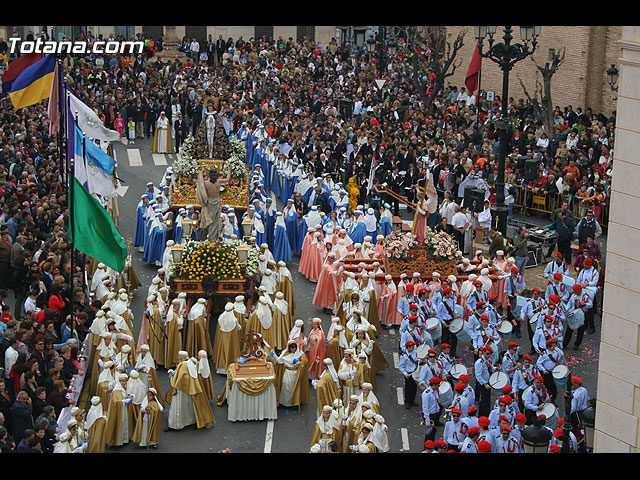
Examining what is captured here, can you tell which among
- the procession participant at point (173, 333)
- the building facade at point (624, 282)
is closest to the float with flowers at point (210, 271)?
the procession participant at point (173, 333)

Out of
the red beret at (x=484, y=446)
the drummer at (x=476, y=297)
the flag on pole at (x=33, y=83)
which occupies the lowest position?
the red beret at (x=484, y=446)

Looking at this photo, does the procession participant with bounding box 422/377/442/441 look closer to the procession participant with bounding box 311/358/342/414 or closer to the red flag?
the procession participant with bounding box 311/358/342/414

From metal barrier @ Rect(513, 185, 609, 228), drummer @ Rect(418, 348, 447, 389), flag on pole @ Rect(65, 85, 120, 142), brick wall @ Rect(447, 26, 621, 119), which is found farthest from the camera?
brick wall @ Rect(447, 26, 621, 119)

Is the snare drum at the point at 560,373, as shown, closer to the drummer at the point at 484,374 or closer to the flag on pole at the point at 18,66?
the drummer at the point at 484,374

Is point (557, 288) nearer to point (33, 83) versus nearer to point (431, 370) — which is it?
point (431, 370)

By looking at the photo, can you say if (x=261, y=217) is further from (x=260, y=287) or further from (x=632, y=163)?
(x=632, y=163)

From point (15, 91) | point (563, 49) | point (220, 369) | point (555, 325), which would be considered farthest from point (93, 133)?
point (563, 49)

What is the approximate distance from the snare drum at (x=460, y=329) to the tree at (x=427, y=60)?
72.3 ft

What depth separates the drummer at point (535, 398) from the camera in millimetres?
16672

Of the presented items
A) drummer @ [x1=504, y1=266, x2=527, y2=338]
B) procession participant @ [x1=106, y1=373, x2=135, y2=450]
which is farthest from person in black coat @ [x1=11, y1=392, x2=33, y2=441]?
drummer @ [x1=504, y1=266, x2=527, y2=338]

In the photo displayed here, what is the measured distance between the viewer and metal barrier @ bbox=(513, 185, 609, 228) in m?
27.8

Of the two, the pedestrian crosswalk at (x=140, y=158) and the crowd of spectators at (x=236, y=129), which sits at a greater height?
the crowd of spectators at (x=236, y=129)

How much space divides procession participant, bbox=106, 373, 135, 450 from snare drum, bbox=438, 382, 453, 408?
494cm

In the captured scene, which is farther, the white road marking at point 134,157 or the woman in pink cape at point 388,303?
the white road marking at point 134,157
